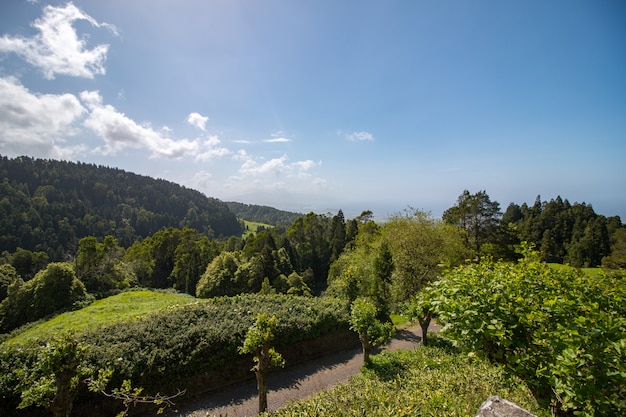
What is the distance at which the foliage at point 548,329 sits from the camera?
332 centimetres

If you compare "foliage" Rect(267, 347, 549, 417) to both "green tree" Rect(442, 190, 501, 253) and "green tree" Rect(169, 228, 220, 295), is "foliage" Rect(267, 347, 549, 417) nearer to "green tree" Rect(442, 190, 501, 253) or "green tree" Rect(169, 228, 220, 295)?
"green tree" Rect(442, 190, 501, 253)

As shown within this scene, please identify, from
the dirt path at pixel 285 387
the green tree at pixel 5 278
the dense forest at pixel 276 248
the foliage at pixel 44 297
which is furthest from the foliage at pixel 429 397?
the green tree at pixel 5 278

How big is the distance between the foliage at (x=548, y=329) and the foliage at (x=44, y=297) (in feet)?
111

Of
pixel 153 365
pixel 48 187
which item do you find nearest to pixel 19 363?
pixel 153 365

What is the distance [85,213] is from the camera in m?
120

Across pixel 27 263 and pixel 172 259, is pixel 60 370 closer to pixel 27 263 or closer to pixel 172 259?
pixel 172 259

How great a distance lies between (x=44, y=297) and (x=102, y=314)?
32.5ft

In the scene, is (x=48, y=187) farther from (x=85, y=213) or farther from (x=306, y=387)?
(x=306, y=387)

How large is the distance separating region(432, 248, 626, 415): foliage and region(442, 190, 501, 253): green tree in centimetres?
3649

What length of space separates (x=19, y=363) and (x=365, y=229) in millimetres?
40357

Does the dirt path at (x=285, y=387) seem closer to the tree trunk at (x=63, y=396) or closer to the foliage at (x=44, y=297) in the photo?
the tree trunk at (x=63, y=396)

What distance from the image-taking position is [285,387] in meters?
13.1

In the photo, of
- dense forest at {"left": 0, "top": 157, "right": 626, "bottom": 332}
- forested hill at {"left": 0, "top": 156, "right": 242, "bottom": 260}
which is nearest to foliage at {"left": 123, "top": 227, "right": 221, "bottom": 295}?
dense forest at {"left": 0, "top": 157, "right": 626, "bottom": 332}

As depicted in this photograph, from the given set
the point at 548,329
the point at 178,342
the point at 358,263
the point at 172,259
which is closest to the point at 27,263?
the point at 172,259
